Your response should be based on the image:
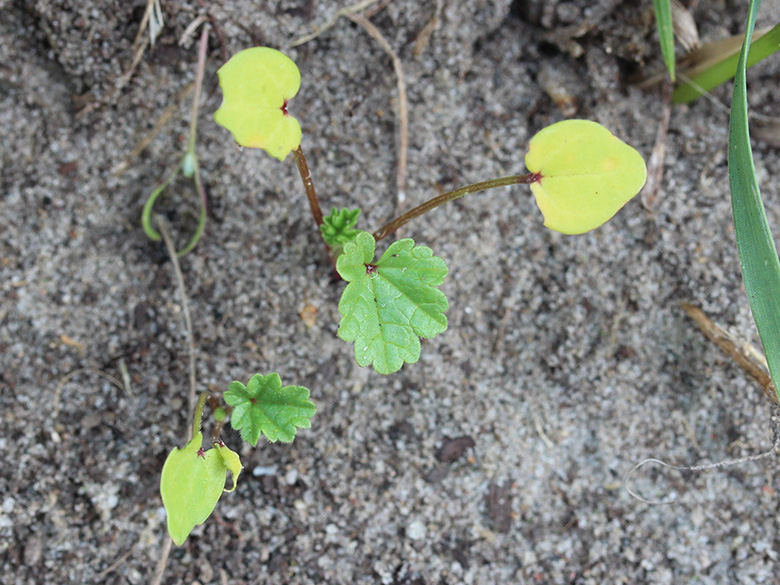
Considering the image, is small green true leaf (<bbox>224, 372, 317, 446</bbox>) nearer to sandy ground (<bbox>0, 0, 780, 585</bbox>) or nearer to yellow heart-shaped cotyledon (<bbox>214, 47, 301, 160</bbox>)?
sandy ground (<bbox>0, 0, 780, 585</bbox>)

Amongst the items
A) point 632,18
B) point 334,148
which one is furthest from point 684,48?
point 334,148

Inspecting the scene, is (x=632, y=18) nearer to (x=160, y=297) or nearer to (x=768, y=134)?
(x=768, y=134)

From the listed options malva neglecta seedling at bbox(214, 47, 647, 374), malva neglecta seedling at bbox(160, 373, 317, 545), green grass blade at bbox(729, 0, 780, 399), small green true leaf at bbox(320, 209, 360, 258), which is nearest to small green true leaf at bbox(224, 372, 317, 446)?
malva neglecta seedling at bbox(160, 373, 317, 545)

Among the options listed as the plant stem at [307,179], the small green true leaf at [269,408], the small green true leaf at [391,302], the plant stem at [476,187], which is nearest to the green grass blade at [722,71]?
the plant stem at [476,187]

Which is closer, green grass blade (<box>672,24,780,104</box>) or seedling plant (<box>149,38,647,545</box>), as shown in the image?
seedling plant (<box>149,38,647,545</box>)

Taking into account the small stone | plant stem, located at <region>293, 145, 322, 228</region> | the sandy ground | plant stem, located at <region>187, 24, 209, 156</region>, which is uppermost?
plant stem, located at <region>187, 24, 209, 156</region>

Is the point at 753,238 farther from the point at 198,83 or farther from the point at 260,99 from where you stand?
the point at 198,83
